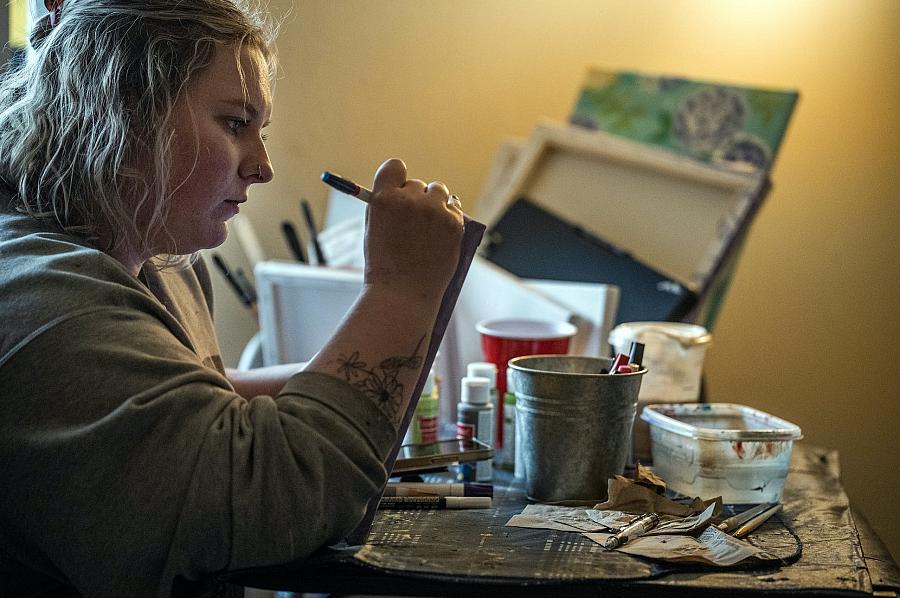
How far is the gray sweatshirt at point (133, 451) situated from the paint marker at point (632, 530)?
10.7 inches

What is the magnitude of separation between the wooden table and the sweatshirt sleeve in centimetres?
10

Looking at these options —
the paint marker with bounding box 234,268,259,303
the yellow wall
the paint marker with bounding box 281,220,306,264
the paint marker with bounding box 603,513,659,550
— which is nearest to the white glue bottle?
the paint marker with bounding box 603,513,659,550

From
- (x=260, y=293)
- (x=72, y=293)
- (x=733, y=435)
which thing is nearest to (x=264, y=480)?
(x=72, y=293)

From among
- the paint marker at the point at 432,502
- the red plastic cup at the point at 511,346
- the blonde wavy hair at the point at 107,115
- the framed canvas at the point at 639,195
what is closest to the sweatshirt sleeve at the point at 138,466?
the blonde wavy hair at the point at 107,115

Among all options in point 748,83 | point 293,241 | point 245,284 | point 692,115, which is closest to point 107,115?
point 293,241

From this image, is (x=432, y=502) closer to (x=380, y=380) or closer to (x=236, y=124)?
(x=380, y=380)

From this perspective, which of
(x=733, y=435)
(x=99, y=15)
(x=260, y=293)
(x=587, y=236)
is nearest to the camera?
(x=99, y=15)

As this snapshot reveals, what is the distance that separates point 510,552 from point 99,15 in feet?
2.22

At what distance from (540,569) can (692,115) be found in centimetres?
163

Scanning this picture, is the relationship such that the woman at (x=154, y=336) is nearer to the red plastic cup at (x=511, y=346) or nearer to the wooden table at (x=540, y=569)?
the wooden table at (x=540, y=569)

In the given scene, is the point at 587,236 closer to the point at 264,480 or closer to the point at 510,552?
the point at 510,552

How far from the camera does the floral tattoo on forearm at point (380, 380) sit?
87cm

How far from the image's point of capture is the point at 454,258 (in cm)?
96

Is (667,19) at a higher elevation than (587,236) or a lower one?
higher
